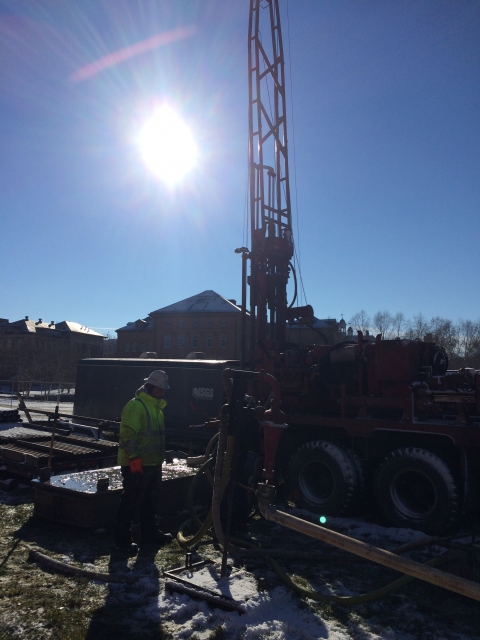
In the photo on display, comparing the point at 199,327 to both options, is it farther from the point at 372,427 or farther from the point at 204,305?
the point at 372,427

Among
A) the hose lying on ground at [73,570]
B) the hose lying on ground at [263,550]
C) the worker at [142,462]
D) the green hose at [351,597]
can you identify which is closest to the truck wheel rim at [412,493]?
the hose lying on ground at [263,550]

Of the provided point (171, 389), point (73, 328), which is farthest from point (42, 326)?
point (171, 389)

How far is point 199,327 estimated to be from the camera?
60.3m

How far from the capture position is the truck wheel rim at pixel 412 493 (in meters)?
6.96

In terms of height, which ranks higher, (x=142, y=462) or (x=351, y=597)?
(x=142, y=462)

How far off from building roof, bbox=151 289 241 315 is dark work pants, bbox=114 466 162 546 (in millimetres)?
52399

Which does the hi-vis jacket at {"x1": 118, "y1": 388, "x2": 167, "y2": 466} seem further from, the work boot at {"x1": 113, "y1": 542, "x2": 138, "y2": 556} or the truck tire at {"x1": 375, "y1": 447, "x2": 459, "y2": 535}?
the truck tire at {"x1": 375, "y1": 447, "x2": 459, "y2": 535}

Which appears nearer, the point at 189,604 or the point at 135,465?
the point at 189,604

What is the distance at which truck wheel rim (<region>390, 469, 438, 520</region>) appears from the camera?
696 cm

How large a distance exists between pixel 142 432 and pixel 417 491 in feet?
13.1

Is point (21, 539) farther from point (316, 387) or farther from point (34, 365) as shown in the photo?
point (34, 365)

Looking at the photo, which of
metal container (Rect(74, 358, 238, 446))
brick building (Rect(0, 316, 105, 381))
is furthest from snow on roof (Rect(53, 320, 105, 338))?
metal container (Rect(74, 358, 238, 446))

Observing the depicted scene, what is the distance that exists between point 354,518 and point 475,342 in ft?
233

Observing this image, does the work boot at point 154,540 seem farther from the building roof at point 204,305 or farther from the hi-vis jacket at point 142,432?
the building roof at point 204,305
